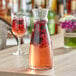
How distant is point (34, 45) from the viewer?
1.03 m

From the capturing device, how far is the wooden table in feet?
3.21

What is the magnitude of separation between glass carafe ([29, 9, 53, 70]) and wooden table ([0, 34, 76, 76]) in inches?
Result: 1.4

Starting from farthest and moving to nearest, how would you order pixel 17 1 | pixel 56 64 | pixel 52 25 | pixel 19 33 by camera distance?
pixel 17 1
pixel 52 25
pixel 19 33
pixel 56 64

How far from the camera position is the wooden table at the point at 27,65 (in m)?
0.98

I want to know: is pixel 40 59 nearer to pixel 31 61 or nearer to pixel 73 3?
pixel 31 61

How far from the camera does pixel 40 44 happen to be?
102 centimetres

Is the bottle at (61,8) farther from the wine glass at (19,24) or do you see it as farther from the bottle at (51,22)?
the wine glass at (19,24)

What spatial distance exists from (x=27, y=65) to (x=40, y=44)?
0.14 meters

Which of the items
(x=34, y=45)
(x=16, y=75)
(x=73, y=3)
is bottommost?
(x=16, y=75)

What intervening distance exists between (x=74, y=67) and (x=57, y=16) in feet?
9.47

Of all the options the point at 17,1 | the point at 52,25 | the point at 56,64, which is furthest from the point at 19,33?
the point at 17,1

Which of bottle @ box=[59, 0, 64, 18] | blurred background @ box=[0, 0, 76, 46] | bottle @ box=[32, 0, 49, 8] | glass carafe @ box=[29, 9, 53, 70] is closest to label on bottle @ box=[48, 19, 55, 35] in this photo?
blurred background @ box=[0, 0, 76, 46]

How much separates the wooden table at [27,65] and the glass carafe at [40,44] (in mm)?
35

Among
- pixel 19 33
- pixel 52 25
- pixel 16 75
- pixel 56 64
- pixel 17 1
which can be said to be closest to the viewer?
pixel 16 75
